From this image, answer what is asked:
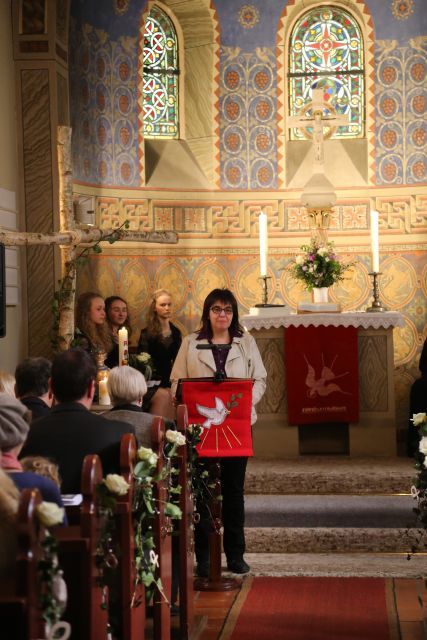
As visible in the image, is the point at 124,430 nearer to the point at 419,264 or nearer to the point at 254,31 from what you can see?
the point at 419,264

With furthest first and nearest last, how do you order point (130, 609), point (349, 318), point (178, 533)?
point (349, 318) < point (178, 533) < point (130, 609)

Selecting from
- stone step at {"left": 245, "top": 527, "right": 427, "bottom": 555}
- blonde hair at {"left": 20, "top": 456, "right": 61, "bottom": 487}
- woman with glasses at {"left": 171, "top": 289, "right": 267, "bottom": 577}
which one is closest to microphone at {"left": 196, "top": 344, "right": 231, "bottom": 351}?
woman with glasses at {"left": 171, "top": 289, "right": 267, "bottom": 577}

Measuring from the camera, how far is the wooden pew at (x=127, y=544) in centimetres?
423

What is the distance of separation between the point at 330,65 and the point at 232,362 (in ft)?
19.3

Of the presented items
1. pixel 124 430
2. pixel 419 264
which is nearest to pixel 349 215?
pixel 419 264

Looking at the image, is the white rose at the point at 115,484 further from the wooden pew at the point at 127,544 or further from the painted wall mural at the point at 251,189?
the painted wall mural at the point at 251,189

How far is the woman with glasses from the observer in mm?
6812

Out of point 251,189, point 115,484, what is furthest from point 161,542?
point 251,189

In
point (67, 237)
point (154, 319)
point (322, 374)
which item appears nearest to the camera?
point (67, 237)

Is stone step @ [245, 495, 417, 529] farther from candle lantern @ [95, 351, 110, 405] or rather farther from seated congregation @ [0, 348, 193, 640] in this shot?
seated congregation @ [0, 348, 193, 640]

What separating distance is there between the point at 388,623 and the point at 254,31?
A: 24.3 ft

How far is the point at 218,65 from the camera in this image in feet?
38.7

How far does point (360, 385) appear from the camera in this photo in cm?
949

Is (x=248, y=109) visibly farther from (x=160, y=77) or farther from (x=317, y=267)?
(x=317, y=267)
